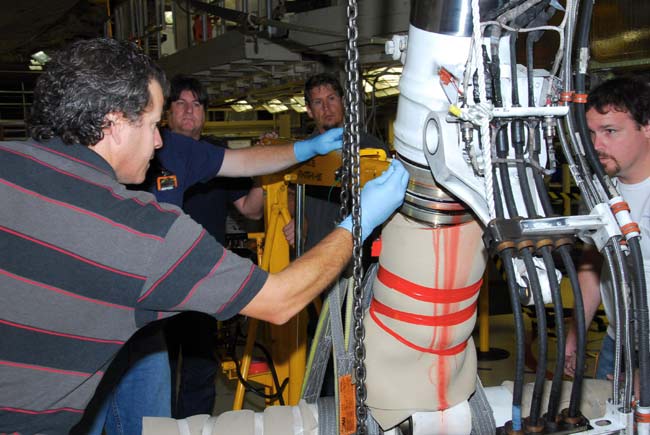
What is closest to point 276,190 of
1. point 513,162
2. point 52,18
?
point 513,162

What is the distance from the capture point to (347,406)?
2.03 meters

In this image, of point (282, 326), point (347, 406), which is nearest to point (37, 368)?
point (347, 406)

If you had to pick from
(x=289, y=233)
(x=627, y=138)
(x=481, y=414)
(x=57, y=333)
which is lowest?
(x=481, y=414)

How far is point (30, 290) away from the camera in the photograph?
167cm

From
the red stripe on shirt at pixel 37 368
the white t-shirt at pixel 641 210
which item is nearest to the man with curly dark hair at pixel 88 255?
the red stripe on shirt at pixel 37 368

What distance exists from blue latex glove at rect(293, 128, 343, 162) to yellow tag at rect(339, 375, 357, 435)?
1.11 meters

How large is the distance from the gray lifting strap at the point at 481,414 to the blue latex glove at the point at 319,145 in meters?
1.16

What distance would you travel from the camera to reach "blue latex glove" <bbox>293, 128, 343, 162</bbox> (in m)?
2.85

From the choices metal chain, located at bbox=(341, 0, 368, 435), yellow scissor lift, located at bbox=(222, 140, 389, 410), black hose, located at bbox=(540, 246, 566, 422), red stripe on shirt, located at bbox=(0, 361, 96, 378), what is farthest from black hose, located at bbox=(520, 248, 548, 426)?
yellow scissor lift, located at bbox=(222, 140, 389, 410)

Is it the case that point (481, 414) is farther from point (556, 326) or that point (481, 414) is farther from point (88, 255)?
point (88, 255)

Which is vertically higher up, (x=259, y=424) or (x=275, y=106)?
(x=275, y=106)

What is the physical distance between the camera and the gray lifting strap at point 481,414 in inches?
82.9

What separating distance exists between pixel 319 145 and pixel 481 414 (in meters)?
1.31

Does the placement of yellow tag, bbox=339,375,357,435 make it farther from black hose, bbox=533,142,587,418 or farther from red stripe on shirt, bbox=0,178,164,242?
red stripe on shirt, bbox=0,178,164,242
